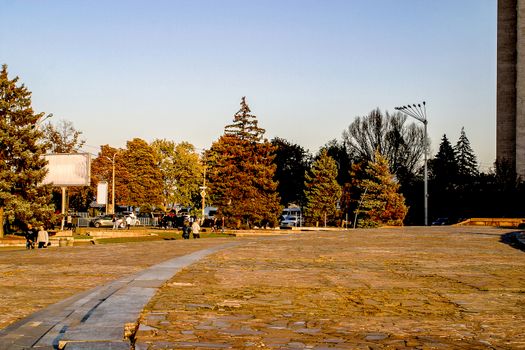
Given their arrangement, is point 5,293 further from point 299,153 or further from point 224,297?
point 299,153

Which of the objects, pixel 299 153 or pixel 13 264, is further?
pixel 299 153

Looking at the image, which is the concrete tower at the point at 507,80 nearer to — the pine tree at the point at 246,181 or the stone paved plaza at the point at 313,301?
the pine tree at the point at 246,181

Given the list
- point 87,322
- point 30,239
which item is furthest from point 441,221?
point 87,322

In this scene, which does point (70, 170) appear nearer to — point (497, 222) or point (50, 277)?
point (497, 222)

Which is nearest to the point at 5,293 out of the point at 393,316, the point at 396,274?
the point at 393,316

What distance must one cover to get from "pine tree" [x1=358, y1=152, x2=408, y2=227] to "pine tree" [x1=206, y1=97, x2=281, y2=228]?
9.47 m

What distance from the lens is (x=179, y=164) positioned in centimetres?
9038

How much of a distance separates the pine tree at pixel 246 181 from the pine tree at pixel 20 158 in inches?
894

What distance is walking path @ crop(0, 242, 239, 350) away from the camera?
196 inches

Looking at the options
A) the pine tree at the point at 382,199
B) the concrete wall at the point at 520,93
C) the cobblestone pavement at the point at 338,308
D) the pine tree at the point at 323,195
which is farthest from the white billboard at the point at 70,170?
the concrete wall at the point at 520,93

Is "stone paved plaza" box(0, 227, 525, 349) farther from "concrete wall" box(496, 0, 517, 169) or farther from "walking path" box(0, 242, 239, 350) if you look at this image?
"concrete wall" box(496, 0, 517, 169)

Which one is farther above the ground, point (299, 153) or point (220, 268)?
point (299, 153)

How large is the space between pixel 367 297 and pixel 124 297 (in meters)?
3.07

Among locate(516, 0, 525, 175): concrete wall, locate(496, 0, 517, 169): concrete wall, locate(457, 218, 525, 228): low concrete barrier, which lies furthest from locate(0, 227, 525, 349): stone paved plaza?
locate(496, 0, 517, 169): concrete wall
